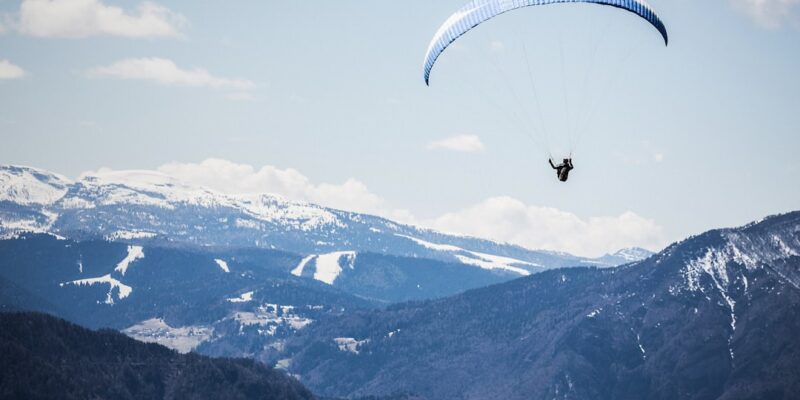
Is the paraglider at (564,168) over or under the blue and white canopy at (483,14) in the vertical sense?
under

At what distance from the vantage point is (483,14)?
117438mm

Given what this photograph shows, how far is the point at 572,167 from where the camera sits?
12038 cm

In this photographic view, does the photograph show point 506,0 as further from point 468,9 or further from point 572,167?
point 572,167

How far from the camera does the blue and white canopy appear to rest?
116312mm

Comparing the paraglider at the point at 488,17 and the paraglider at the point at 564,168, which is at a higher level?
the paraglider at the point at 488,17

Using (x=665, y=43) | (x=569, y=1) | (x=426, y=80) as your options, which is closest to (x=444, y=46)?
(x=426, y=80)

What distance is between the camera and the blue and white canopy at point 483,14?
116312 mm

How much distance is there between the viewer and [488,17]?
382ft

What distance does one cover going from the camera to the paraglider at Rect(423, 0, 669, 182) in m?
116

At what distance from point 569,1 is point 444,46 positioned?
16.8 metres

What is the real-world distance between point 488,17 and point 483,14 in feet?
3.77

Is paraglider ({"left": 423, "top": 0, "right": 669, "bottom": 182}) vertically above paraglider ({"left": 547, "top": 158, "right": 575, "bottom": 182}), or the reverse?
paraglider ({"left": 423, "top": 0, "right": 669, "bottom": 182})

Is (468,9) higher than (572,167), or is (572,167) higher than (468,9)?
(468,9)

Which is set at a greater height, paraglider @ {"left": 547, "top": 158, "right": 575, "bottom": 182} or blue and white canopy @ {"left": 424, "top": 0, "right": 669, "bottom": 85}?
blue and white canopy @ {"left": 424, "top": 0, "right": 669, "bottom": 85}
